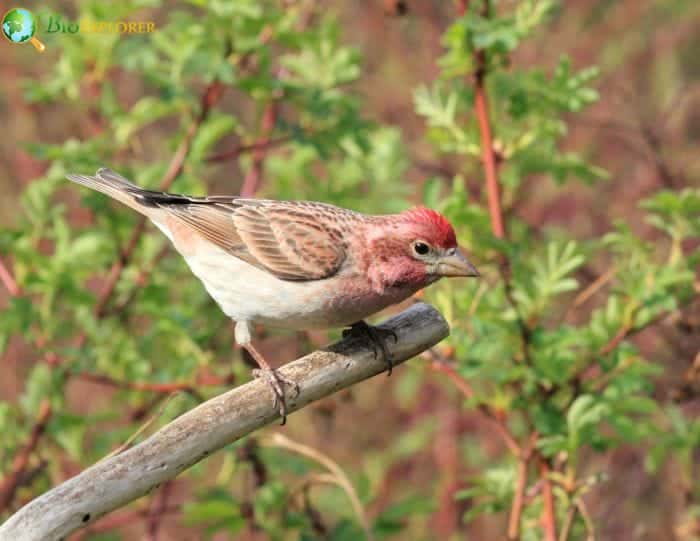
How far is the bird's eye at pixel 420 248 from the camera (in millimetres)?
5023

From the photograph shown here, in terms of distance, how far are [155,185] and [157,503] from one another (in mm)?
2077

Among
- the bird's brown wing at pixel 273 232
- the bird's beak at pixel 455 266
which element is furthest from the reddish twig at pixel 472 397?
the bird's brown wing at pixel 273 232

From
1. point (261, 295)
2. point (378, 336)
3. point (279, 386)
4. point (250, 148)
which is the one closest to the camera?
point (279, 386)

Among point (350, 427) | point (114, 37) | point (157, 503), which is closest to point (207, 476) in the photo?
point (350, 427)

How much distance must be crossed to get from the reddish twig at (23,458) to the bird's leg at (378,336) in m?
1.86

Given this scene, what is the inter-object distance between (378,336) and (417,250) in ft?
1.43

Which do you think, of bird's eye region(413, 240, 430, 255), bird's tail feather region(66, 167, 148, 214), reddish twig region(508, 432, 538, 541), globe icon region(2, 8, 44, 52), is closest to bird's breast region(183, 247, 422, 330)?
bird's eye region(413, 240, 430, 255)

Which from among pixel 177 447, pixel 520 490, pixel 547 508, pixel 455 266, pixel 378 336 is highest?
pixel 455 266

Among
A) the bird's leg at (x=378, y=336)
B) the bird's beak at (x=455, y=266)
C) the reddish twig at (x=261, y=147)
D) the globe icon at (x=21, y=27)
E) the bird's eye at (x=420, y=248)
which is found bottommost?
the bird's leg at (x=378, y=336)

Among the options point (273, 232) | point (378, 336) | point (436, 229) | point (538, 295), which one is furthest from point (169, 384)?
point (538, 295)

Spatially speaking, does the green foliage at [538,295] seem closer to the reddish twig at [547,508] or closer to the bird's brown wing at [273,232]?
the reddish twig at [547,508]

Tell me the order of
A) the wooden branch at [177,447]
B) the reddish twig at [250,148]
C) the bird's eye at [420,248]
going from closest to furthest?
the wooden branch at [177,447], the bird's eye at [420,248], the reddish twig at [250,148]

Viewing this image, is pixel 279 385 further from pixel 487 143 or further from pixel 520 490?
pixel 487 143

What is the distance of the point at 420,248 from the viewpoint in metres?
5.04
